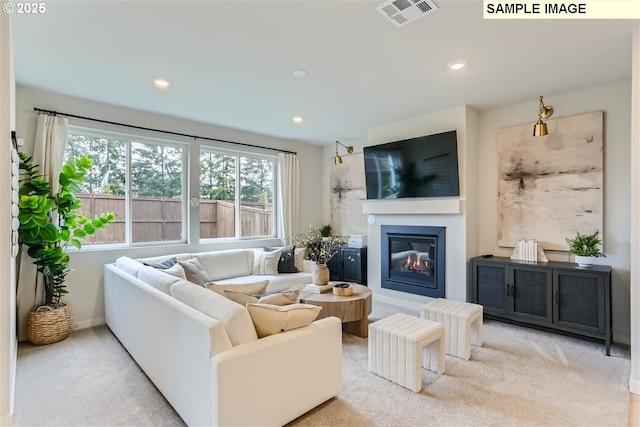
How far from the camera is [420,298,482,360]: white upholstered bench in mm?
2910

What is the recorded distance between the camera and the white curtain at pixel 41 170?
334 cm

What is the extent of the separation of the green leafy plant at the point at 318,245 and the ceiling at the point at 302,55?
1738 mm

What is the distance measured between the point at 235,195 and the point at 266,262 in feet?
4.32

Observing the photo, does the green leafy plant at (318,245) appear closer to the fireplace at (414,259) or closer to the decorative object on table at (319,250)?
the decorative object on table at (319,250)

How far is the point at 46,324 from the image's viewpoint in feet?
10.6

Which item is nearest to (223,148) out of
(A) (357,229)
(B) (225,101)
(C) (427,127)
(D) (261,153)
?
(D) (261,153)

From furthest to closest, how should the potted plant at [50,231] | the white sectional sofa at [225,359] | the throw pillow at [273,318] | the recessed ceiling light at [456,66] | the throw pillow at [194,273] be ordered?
the throw pillow at [194,273] → the potted plant at [50,231] → the recessed ceiling light at [456,66] → the throw pillow at [273,318] → the white sectional sofa at [225,359]

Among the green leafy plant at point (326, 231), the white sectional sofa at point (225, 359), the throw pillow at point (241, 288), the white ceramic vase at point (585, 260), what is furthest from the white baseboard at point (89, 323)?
the white ceramic vase at point (585, 260)

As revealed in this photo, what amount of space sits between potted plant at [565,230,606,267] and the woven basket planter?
5.45 m

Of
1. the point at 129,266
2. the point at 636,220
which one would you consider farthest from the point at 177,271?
the point at 636,220

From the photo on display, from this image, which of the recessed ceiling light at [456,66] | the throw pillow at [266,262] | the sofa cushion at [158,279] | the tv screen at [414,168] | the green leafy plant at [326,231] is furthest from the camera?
the green leafy plant at [326,231]

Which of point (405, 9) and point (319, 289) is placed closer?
point (405, 9)

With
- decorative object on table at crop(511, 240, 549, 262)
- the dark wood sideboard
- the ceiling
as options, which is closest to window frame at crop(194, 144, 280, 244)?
the ceiling

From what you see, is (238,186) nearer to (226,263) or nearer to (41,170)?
(226,263)
